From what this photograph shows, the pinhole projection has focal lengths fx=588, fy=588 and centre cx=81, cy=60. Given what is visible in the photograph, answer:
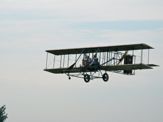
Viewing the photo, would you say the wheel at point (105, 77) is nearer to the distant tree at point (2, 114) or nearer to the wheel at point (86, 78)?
the wheel at point (86, 78)

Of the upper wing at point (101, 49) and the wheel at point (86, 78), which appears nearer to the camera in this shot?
the upper wing at point (101, 49)

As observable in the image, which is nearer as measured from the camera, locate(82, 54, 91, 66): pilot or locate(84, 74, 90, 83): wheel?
locate(84, 74, 90, 83): wheel

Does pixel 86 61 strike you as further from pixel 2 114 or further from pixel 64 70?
pixel 2 114

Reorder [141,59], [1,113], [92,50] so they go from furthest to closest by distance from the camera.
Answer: [1,113] < [92,50] < [141,59]

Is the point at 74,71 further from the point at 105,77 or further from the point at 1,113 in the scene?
the point at 1,113

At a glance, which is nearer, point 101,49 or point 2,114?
point 101,49

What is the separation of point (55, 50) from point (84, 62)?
18.4 ft

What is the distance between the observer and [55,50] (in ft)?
214

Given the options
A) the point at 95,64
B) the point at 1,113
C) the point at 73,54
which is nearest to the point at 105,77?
the point at 95,64

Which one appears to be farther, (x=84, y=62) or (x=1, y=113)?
(x=1, y=113)

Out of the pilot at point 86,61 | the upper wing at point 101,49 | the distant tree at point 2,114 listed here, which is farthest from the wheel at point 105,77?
the distant tree at point 2,114

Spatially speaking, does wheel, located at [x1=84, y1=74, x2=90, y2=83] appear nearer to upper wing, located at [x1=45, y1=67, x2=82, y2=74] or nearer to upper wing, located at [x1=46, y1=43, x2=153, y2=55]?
upper wing, located at [x1=45, y1=67, x2=82, y2=74]

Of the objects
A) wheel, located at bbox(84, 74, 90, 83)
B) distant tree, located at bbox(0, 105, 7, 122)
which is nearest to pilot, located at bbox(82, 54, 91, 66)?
wheel, located at bbox(84, 74, 90, 83)

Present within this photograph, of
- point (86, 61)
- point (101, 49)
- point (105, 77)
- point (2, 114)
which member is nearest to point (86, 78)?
point (86, 61)
